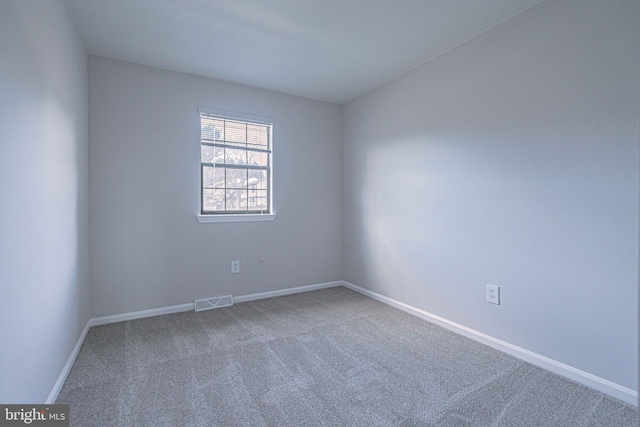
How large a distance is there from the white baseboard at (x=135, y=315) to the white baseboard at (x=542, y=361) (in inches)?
50.4

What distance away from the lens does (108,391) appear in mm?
1699

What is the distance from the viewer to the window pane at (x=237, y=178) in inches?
128

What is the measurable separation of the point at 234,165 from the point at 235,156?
0.33ft

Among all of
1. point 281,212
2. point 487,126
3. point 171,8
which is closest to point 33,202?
point 171,8

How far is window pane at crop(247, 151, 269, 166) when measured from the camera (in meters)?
3.36

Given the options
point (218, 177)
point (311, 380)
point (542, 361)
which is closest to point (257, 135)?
point (218, 177)

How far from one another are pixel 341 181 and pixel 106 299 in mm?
2790

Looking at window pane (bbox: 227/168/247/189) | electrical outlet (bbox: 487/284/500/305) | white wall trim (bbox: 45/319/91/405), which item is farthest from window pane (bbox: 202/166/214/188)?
electrical outlet (bbox: 487/284/500/305)

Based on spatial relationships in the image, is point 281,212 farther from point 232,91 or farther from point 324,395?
point 324,395

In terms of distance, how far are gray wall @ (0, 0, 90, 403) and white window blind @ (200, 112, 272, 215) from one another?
1.09 m

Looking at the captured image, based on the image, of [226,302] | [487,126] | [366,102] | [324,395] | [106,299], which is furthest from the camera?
[366,102]

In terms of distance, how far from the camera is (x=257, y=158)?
341 cm

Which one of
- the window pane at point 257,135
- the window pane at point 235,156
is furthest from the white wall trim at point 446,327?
the window pane at point 257,135

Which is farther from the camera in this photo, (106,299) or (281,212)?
(281,212)
